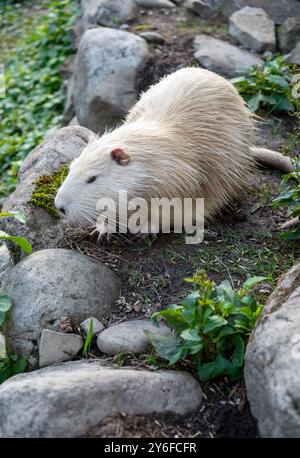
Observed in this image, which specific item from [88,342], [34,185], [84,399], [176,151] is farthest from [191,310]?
[34,185]

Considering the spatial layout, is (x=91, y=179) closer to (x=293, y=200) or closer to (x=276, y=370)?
(x=293, y=200)

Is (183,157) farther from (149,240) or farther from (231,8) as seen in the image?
(231,8)

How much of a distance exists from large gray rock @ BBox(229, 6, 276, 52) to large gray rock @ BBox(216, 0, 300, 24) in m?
0.05

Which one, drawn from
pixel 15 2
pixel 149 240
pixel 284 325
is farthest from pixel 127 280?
pixel 15 2

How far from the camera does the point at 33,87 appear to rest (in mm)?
7734

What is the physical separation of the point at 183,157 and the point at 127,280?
0.78 metres

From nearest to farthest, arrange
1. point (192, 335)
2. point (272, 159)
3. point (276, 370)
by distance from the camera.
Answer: point (276, 370) < point (192, 335) < point (272, 159)

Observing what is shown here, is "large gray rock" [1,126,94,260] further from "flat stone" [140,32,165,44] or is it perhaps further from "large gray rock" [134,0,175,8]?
"large gray rock" [134,0,175,8]

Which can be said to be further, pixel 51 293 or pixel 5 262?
pixel 5 262

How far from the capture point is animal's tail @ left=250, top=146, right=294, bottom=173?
15.0 feet

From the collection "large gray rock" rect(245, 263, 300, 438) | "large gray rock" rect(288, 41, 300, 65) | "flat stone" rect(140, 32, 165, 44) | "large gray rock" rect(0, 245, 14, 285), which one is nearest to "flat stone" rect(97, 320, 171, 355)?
"large gray rock" rect(245, 263, 300, 438)

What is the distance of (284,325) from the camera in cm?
275

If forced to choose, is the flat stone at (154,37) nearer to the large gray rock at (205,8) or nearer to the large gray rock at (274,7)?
the large gray rock at (205,8)

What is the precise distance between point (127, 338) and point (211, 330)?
1.69 feet
